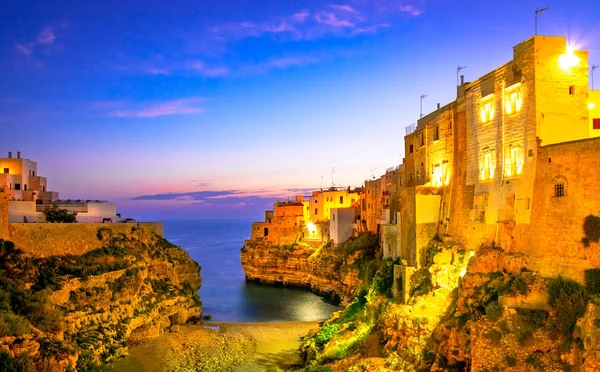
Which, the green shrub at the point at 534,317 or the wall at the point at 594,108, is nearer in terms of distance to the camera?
the green shrub at the point at 534,317

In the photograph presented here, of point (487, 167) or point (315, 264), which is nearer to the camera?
point (487, 167)

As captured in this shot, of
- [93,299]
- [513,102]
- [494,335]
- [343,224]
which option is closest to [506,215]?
[513,102]

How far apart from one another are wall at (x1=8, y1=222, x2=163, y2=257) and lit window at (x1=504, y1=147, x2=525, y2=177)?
26.9 metres

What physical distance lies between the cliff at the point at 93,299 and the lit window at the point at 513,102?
20.7 m

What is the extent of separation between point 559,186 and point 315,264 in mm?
35776

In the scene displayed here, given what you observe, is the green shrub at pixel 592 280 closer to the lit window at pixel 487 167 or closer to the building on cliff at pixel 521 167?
the building on cliff at pixel 521 167

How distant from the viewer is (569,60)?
63.2ft

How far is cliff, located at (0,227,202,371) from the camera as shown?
65.1 ft

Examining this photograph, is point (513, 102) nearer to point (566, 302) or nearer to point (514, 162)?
point (514, 162)

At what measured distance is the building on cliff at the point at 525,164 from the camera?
1766 cm

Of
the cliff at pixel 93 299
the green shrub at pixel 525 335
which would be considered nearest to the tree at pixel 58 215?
the cliff at pixel 93 299

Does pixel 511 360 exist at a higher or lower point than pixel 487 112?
lower

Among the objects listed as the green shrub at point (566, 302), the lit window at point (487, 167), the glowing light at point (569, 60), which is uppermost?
the glowing light at point (569, 60)

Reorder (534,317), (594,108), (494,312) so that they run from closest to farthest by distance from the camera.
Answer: (534,317) < (494,312) < (594,108)
